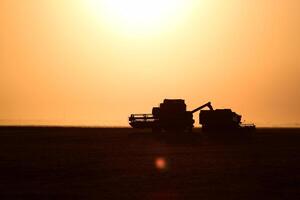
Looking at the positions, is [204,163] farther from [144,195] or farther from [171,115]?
[171,115]

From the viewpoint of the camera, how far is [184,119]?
7319cm

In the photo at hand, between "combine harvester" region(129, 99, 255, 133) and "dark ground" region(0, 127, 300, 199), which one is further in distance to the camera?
"combine harvester" region(129, 99, 255, 133)

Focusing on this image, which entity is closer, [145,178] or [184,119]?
[145,178]

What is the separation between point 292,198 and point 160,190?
5.56m

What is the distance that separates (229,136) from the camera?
70.4 metres

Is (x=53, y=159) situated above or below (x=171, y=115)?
below

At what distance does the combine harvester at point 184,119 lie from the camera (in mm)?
69375

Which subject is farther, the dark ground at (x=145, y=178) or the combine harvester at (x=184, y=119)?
the combine harvester at (x=184, y=119)

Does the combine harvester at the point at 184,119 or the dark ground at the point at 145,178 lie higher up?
the combine harvester at the point at 184,119

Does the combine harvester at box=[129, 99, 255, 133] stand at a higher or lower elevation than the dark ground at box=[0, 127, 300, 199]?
higher

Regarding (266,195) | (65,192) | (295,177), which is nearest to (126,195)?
(65,192)

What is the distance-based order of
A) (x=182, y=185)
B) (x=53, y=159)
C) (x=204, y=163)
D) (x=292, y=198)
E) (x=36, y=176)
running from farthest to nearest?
1. (x=53, y=159)
2. (x=204, y=163)
3. (x=36, y=176)
4. (x=182, y=185)
5. (x=292, y=198)

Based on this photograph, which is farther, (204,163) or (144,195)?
(204,163)

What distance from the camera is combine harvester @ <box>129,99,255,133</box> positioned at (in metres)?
69.4
